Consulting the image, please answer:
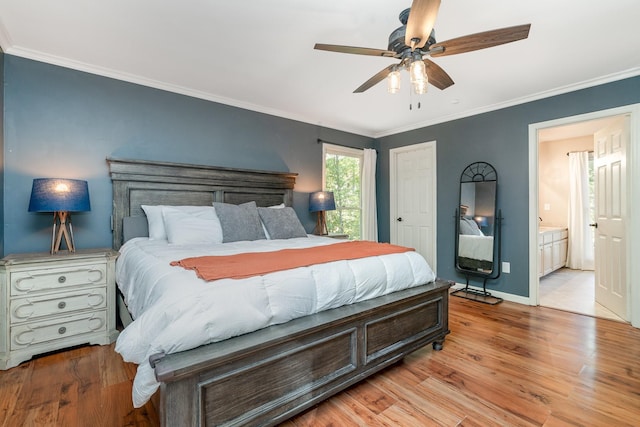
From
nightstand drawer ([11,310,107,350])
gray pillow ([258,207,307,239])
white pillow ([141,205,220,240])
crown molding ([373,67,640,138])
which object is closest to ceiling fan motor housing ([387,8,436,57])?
gray pillow ([258,207,307,239])

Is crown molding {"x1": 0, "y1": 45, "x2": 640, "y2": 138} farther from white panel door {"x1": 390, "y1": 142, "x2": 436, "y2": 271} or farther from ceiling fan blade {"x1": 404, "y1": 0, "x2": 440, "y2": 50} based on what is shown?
ceiling fan blade {"x1": 404, "y1": 0, "x2": 440, "y2": 50}

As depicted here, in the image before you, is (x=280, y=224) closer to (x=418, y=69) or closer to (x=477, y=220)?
(x=418, y=69)

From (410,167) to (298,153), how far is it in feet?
6.19

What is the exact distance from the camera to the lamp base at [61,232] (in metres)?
2.46

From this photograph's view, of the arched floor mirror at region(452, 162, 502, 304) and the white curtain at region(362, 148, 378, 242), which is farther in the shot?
the white curtain at region(362, 148, 378, 242)

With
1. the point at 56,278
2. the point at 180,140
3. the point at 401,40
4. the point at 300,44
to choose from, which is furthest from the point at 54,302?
the point at 401,40

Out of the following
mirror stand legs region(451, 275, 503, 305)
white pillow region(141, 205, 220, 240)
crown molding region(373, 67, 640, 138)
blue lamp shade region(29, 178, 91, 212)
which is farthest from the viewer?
mirror stand legs region(451, 275, 503, 305)

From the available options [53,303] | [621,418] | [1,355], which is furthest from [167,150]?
[621,418]

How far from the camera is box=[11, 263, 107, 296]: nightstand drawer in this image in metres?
2.15

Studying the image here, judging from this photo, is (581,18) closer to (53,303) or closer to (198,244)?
(198,244)

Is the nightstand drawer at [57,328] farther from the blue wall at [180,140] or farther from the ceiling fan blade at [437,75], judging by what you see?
the ceiling fan blade at [437,75]

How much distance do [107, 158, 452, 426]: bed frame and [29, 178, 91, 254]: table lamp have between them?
44cm

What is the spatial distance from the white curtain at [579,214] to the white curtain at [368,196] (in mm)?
3643

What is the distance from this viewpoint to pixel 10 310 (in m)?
2.12
